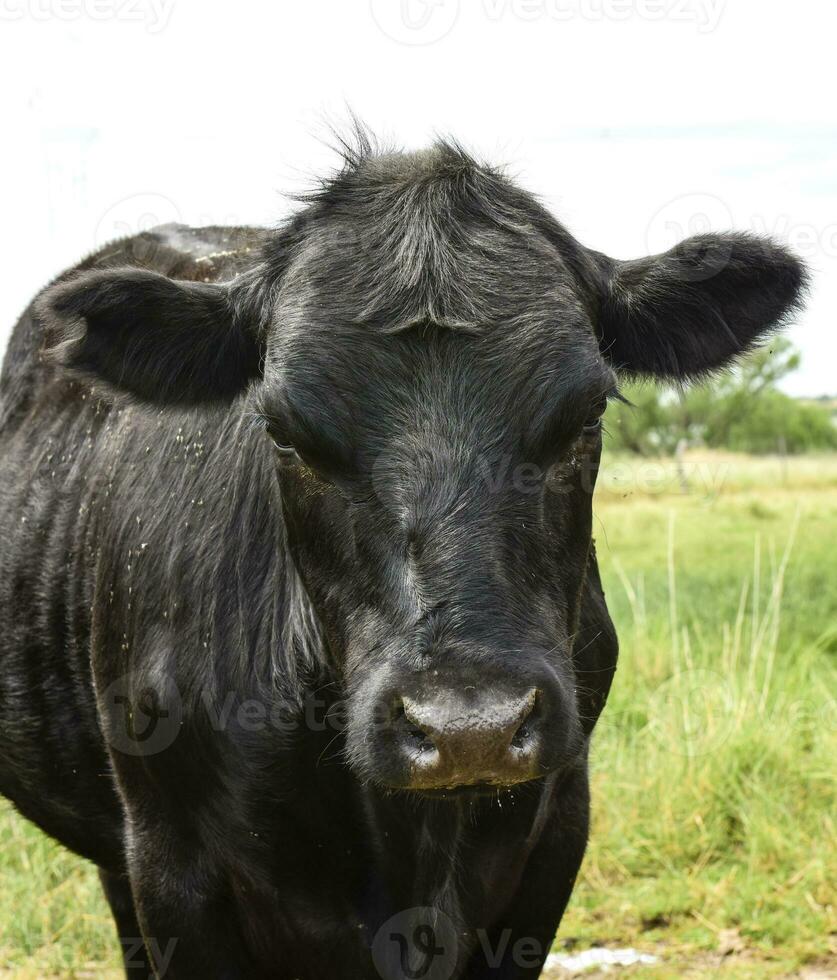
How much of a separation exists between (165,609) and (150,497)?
18.3 inches

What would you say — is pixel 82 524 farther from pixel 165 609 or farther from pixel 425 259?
pixel 425 259

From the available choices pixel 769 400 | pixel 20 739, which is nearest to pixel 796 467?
pixel 769 400

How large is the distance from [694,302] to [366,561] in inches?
52.7

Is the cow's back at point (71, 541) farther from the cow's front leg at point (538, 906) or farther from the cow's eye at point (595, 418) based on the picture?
the cow's front leg at point (538, 906)

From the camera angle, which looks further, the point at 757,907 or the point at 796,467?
the point at 796,467

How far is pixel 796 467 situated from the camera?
3006cm

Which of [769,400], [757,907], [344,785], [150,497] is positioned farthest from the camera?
[769,400]

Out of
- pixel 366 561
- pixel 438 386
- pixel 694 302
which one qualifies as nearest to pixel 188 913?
pixel 366 561

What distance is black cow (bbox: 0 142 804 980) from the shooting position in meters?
3.19

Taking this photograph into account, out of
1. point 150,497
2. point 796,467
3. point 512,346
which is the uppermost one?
point 512,346

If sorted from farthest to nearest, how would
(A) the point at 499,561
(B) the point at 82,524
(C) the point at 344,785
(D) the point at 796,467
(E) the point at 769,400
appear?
(E) the point at 769,400, (D) the point at 796,467, (B) the point at 82,524, (C) the point at 344,785, (A) the point at 499,561

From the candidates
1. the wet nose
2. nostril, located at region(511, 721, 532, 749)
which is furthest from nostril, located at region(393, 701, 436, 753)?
nostril, located at region(511, 721, 532, 749)

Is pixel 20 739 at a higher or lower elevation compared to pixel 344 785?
lower

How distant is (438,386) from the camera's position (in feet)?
11.0
